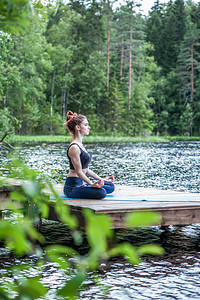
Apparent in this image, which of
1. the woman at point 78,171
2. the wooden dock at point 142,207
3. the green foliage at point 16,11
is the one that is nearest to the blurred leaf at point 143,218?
the green foliage at point 16,11

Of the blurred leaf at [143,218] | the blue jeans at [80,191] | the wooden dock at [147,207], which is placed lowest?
the wooden dock at [147,207]

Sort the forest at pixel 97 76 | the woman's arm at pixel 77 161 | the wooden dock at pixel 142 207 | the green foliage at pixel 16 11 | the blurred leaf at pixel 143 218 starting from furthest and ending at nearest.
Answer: the forest at pixel 97 76 → the woman's arm at pixel 77 161 → the wooden dock at pixel 142 207 → the green foliage at pixel 16 11 → the blurred leaf at pixel 143 218

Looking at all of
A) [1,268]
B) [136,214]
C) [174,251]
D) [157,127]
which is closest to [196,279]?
[174,251]

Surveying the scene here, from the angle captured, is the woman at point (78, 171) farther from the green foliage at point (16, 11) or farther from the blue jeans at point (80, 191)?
the green foliage at point (16, 11)

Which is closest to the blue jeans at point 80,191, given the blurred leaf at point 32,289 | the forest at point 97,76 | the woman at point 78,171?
the woman at point 78,171

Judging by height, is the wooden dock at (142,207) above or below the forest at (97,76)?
below

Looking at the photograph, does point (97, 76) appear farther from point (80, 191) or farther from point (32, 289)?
point (32, 289)

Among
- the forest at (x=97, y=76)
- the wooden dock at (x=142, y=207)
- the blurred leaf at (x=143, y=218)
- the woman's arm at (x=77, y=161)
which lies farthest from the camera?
the forest at (x=97, y=76)

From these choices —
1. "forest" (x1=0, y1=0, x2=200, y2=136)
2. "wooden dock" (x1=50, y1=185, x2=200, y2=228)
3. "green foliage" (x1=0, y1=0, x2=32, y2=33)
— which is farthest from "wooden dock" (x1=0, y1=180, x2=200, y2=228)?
"forest" (x1=0, y1=0, x2=200, y2=136)

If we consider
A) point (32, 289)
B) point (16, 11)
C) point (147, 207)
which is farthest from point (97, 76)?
point (32, 289)

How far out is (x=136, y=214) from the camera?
102 cm

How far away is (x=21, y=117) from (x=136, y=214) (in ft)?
156

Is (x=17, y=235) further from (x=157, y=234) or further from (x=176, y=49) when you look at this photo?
(x=176, y=49)

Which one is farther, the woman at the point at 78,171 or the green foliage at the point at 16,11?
the woman at the point at 78,171
